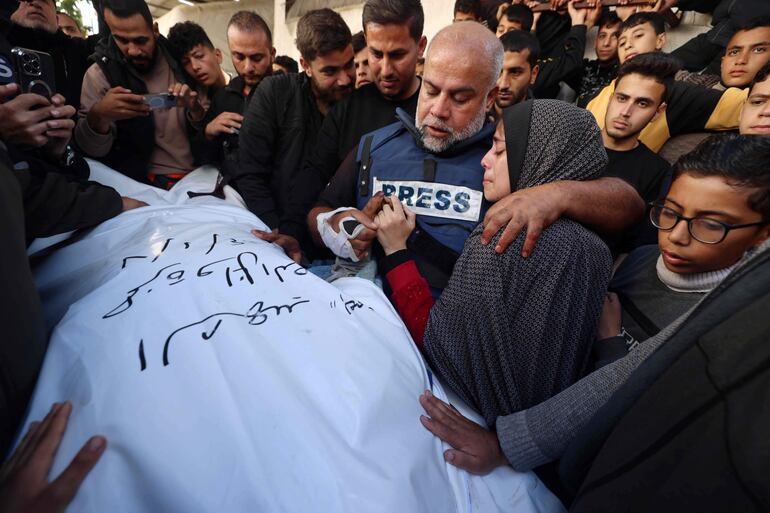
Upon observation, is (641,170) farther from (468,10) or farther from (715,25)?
(468,10)

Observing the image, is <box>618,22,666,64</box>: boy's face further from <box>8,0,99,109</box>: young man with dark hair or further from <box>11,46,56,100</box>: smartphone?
<box>8,0,99,109</box>: young man with dark hair

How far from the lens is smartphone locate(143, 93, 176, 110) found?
215cm

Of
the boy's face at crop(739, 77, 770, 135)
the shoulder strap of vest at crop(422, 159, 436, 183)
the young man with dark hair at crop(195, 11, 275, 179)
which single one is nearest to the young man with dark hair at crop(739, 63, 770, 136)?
the boy's face at crop(739, 77, 770, 135)

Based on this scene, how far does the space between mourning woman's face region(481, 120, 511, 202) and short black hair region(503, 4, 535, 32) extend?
2809 millimetres

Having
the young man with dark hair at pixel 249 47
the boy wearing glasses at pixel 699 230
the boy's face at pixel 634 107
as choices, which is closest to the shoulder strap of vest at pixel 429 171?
the boy wearing glasses at pixel 699 230

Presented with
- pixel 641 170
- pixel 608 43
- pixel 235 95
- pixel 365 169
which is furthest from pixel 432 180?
pixel 608 43

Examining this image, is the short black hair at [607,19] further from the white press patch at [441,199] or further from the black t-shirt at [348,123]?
the white press patch at [441,199]

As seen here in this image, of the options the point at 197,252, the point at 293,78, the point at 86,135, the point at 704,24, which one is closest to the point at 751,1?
the point at 704,24

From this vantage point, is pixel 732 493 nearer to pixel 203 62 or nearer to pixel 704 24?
pixel 203 62

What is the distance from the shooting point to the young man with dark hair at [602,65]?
329 centimetres

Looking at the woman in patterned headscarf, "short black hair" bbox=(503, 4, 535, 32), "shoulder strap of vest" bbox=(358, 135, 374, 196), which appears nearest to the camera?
the woman in patterned headscarf

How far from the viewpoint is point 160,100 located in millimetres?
2160

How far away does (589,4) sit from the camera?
3441 millimetres

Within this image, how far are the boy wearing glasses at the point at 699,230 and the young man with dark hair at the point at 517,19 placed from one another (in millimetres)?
2875
